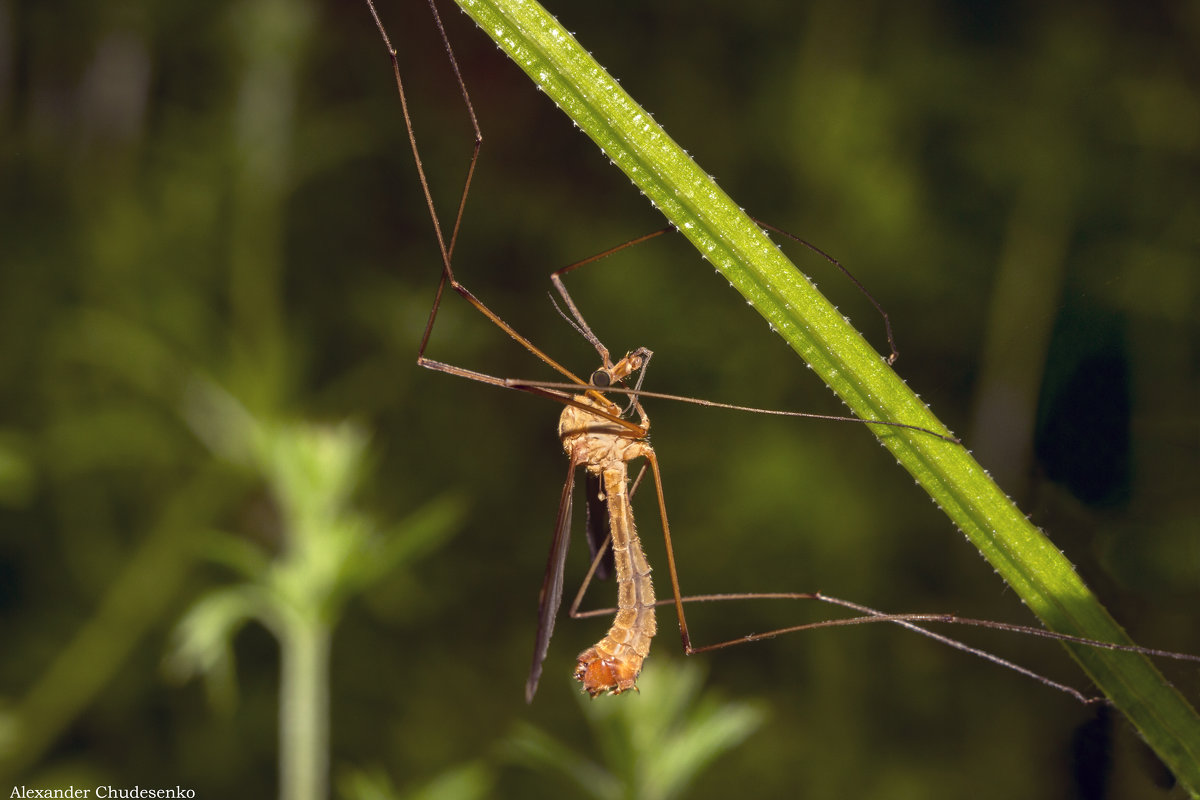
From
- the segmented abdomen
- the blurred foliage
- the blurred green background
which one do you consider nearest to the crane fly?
the segmented abdomen

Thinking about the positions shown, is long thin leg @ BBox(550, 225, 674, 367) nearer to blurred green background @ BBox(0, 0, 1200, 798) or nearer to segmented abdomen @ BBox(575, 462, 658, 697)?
segmented abdomen @ BBox(575, 462, 658, 697)

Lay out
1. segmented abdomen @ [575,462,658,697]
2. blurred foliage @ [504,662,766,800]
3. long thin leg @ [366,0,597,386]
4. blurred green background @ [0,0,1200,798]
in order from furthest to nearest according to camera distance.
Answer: blurred green background @ [0,0,1200,798] < blurred foliage @ [504,662,766,800] < segmented abdomen @ [575,462,658,697] < long thin leg @ [366,0,597,386]

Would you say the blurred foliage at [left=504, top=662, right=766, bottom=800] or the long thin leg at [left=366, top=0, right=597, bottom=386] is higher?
the long thin leg at [left=366, top=0, right=597, bottom=386]

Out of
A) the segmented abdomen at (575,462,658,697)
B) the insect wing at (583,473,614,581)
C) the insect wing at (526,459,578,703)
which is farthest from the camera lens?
the insect wing at (583,473,614,581)

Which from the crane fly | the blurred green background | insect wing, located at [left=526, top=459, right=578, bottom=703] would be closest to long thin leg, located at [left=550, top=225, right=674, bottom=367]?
the crane fly

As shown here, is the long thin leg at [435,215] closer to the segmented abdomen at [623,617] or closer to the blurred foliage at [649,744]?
the segmented abdomen at [623,617]

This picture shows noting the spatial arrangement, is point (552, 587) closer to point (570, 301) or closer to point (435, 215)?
point (570, 301)

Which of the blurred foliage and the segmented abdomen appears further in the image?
the blurred foliage

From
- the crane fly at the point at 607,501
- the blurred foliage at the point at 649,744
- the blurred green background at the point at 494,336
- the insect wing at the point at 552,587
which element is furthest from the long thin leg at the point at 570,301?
the blurred green background at the point at 494,336
